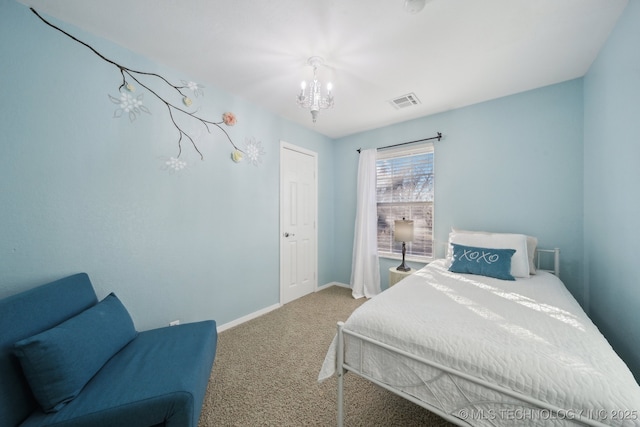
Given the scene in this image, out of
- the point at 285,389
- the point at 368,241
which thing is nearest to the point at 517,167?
the point at 368,241

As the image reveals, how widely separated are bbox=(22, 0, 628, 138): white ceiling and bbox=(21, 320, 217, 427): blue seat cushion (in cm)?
219

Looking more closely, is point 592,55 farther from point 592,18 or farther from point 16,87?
point 16,87

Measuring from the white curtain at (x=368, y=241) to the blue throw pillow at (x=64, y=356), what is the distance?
9.33 feet

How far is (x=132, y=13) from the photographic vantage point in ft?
5.19

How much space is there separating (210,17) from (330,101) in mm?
1026

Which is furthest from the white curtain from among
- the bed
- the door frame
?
the bed

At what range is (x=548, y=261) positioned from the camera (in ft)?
8.03

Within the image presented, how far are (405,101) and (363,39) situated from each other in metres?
1.20

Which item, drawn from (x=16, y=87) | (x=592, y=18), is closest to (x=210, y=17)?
(x=16, y=87)

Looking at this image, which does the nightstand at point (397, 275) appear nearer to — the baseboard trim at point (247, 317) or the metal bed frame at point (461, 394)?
the baseboard trim at point (247, 317)

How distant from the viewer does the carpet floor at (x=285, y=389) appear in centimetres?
143

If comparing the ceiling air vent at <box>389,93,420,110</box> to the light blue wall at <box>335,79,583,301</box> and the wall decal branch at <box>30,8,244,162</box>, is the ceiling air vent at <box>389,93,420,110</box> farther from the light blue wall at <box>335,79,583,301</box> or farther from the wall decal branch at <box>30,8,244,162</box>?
the wall decal branch at <box>30,8,244,162</box>

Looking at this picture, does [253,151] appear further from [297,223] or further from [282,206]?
[297,223]

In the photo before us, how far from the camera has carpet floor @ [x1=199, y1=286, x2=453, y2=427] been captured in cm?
143
